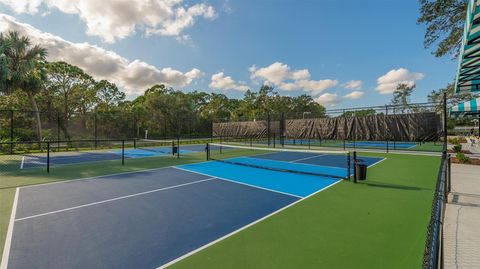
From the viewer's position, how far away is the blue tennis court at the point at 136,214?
122 inches

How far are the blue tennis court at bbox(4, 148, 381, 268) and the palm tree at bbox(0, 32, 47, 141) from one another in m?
15.6

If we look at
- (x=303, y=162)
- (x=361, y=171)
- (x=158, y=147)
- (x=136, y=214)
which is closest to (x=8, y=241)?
(x=136, y=214)

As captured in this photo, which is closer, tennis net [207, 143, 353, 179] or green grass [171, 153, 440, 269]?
green grass [171, 153, 440, 269]

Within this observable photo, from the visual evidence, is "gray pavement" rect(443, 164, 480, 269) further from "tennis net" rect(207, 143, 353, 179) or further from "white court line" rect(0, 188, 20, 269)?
"white court line" rect(0, 188, 20, 269)

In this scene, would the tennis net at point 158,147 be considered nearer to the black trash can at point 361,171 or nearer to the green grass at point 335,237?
the black trash can at point 361,171

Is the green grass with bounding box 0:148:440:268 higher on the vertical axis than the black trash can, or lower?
lower

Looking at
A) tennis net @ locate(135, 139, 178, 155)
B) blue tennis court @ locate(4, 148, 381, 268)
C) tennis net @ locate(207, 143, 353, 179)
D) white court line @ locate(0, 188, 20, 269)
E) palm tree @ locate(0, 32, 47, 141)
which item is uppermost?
palm tree @ locate(0, 32, 47, 141)

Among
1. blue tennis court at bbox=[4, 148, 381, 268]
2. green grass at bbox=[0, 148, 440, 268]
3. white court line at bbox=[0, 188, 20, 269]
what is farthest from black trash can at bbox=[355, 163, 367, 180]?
white court line at bbox=[0, 188, 20, 269]

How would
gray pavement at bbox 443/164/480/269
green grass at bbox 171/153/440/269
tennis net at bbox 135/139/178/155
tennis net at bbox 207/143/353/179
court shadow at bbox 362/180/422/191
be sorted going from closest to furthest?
green grass at bbox 171/153/440/269 → gray pavement at bbox 443/164/480/269 → court shadow at bbox 362/180/422/191 → tennis net at bbox 207/143/353/179 → tennis net at bbox 135/139/178/155

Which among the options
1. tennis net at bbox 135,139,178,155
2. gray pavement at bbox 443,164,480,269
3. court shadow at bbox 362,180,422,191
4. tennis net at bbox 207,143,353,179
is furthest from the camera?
tennis net at bbox 135,139,178,155

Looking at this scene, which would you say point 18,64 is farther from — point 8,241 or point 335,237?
point 335,237

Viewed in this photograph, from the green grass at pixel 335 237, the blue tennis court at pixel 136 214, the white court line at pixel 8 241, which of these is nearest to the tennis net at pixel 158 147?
the blue tennis court at pixel 136 214

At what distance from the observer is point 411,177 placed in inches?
298

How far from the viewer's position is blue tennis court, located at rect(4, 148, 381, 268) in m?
3.11
